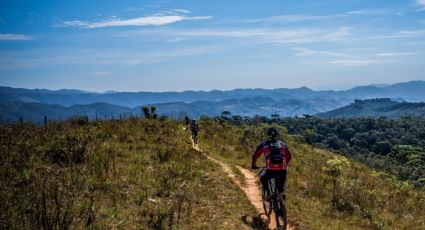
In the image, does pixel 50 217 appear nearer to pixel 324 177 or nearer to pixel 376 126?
pixel 324 177

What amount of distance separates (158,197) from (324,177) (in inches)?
427

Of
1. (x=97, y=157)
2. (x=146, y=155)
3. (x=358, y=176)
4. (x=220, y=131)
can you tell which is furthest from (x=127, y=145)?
(x=220, y=131)

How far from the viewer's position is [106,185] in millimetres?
12594

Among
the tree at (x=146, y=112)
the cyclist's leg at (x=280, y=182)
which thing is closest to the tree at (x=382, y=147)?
the tree at (x=146, y=112)

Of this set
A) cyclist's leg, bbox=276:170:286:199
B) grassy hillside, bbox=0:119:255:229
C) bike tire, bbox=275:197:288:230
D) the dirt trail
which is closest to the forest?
the dirt trail

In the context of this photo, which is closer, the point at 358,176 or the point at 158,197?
the point at 158,197

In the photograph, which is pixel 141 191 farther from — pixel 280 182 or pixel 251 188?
pixel 251 188

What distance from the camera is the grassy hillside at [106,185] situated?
32.3ft

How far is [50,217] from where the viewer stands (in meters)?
8.96

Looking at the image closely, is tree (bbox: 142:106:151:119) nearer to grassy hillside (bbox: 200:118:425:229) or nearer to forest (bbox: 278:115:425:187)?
grassy hillside (bbox: 200:118:425:229)

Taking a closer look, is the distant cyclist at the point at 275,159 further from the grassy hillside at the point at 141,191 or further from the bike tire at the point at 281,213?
the grassy hillside at the point at 141,191

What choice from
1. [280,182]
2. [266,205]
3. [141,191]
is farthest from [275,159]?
[141,191]

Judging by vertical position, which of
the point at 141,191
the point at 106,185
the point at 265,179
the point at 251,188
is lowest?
the point at 251,188

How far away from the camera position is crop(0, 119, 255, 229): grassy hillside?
9.86 m
